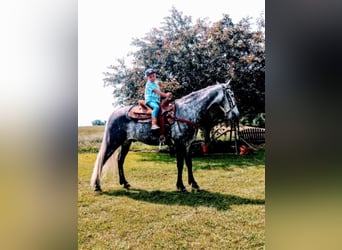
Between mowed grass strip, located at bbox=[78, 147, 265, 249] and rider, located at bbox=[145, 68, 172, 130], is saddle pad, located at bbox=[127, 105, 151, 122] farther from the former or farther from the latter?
mowed grass strip, located at bbox=[78, 147, 265, 249]

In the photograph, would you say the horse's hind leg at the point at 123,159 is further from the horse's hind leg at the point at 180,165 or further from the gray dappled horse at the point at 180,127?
the horse's hind leg at the point at 180,165

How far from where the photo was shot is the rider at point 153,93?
296cm

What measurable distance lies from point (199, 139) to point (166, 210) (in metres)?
0.66

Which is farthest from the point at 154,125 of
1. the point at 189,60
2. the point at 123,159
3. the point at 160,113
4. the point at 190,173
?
the point at 189,60

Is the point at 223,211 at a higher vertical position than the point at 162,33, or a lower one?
lower

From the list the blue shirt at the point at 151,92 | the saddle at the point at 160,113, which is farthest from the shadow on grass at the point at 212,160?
the blue shirt at the point at 151,92

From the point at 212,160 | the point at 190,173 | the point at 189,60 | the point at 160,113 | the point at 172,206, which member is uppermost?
the point at 189,60

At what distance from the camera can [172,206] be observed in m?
2.90

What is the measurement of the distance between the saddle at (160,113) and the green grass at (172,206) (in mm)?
236

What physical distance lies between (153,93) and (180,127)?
37cm

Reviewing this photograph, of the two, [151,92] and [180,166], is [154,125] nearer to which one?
[151,92]
